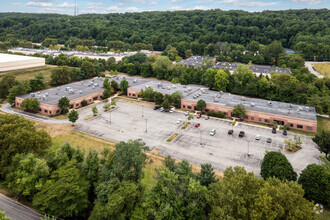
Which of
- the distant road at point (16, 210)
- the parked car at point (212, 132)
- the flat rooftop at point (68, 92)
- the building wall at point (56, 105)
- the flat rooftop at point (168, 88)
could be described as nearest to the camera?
the distant road at point (16, 210)

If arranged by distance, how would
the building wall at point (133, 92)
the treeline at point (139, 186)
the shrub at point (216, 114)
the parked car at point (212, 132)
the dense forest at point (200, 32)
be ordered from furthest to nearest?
the dense forest at point (200, 32) → the building wall at point (133, 92) → the shrub at point (216, 114) → the parked car at point (212, 132) → the treeline at point (139, 186)

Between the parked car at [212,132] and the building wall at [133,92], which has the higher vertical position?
the building wall at [133,92]

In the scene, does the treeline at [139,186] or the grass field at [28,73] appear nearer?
the treeline at [139,186]

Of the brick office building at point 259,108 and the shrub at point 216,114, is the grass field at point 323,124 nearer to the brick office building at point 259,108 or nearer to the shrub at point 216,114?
the brick office building at point 259,108

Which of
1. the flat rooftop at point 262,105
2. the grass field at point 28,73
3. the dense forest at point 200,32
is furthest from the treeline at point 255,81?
the dense forest at point 200,32

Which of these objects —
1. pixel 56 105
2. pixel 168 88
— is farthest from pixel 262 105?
pixel 56 105

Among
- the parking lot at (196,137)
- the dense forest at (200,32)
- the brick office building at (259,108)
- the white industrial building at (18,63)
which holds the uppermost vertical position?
the dense forest at (200,32)

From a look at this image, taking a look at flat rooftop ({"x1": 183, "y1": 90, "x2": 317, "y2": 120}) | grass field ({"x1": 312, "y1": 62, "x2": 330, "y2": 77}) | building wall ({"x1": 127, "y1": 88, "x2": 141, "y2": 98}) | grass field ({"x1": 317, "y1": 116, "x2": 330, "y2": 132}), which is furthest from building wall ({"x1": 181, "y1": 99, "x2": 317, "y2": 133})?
grass field ({"x1": 312, "y1": 62, "x2": 330, "y2": 77})

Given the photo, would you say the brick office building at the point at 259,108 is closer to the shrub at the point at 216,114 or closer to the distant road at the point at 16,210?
the shrub at the point at 216,114
